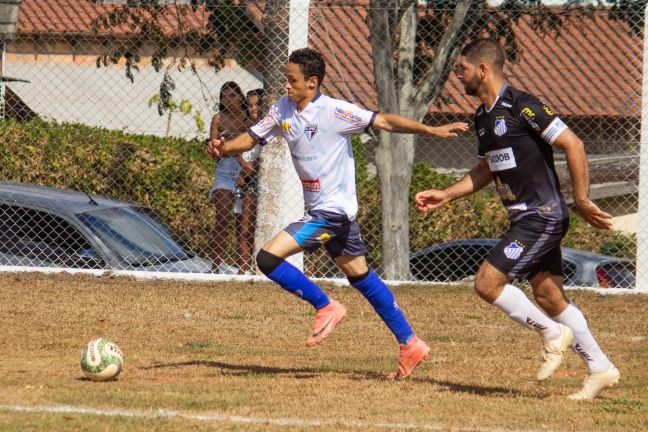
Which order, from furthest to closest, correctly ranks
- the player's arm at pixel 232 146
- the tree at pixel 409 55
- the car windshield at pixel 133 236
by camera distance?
the tree at pixel 409 55, the car windshield at pixel 133 236, the player's arm at pixel 232 146

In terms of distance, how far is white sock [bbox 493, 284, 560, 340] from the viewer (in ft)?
20.6

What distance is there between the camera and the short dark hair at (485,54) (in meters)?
6.34

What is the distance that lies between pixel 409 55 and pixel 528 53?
4.42 meters

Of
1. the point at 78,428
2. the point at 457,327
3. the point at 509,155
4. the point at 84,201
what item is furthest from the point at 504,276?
the point at 84,201

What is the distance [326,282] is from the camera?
1191 cm

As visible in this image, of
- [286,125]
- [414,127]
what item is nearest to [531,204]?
[414,127]

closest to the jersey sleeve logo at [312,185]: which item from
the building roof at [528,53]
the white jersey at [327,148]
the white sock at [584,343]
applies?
the white jersey at [327,148]

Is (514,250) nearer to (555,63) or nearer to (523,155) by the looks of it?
(523,155)

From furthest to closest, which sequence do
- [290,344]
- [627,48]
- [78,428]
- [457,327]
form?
[627,48]
[457,327]
[290,344]
[78,428]

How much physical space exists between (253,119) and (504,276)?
21.0 feet

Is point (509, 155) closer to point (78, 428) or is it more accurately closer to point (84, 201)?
point (78, 428)

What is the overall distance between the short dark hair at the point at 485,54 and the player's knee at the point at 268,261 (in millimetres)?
1626

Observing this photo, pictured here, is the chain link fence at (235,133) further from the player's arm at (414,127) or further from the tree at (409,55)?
the player's arm at (414,127)

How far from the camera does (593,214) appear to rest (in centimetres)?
603
